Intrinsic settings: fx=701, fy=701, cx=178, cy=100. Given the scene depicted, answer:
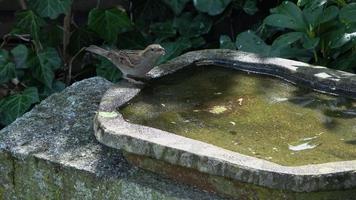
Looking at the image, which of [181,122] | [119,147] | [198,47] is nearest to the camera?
[119,147]

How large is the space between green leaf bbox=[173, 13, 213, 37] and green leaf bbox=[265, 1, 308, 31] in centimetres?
79

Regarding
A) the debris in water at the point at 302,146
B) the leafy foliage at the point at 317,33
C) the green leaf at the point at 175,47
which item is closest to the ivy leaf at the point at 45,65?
the green leaf at the point at 175,47

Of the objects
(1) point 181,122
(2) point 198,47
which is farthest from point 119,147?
(2) point 198,47

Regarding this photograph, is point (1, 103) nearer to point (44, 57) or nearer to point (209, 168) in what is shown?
point (44, 57)

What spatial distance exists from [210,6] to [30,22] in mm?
1039

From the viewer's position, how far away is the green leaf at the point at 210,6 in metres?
4.10

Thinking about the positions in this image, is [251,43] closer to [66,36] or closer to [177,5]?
[177,5]

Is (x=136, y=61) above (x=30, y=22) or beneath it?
above

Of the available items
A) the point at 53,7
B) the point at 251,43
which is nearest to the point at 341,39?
the point at 251,43

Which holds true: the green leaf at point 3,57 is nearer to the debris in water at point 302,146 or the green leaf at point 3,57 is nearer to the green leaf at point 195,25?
the green leaf at point 195,25

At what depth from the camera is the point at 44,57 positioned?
3879mm

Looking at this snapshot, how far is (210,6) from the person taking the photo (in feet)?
13.5

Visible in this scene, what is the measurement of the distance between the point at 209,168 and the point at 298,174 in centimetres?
27

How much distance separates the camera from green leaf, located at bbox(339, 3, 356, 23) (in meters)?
3.26
